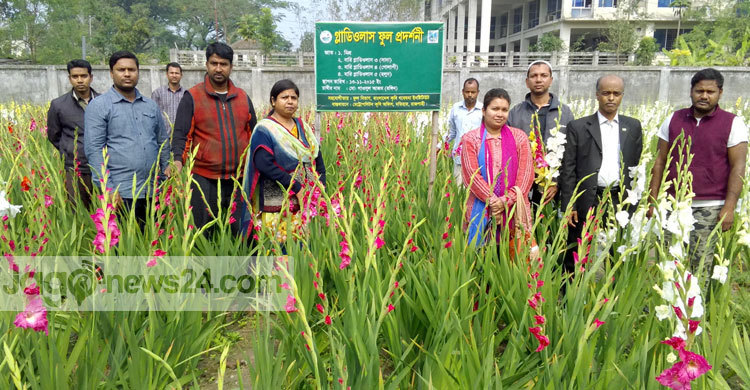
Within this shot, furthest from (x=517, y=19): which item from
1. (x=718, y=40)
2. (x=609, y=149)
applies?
(x=609, y=149)

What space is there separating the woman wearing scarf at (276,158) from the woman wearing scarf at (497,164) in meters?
0.95

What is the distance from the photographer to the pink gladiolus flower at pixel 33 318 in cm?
150

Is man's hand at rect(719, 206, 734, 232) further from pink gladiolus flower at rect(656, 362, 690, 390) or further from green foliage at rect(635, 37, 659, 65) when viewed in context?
green foliage at rect(635, 37, 659, 65)

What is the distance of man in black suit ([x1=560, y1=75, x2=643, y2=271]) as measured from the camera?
3.17 metres

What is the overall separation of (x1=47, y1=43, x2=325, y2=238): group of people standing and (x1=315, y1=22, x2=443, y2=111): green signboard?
27.7 inches

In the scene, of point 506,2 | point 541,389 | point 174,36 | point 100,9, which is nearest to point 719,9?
point 506,2

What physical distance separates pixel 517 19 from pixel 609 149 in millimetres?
37197

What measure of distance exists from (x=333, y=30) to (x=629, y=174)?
234 cm

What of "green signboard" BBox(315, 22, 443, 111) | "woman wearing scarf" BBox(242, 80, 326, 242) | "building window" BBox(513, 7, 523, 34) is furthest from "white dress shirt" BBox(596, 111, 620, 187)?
"building window" BBox(513, 7, 523, 34)

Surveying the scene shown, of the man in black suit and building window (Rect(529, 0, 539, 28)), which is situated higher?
building window (Rect(529, 0, 539, 28))

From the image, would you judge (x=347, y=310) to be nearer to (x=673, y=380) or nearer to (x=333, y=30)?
(x=673, y=380)

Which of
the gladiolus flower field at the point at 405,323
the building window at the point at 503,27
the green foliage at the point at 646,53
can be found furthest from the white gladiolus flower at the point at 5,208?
the building window at the point at 503,27

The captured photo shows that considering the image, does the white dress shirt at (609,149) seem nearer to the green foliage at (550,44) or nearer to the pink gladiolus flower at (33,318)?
the pink gladiolus flower at (33,318)

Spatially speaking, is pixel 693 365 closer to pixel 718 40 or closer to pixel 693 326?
pixel 693 326
